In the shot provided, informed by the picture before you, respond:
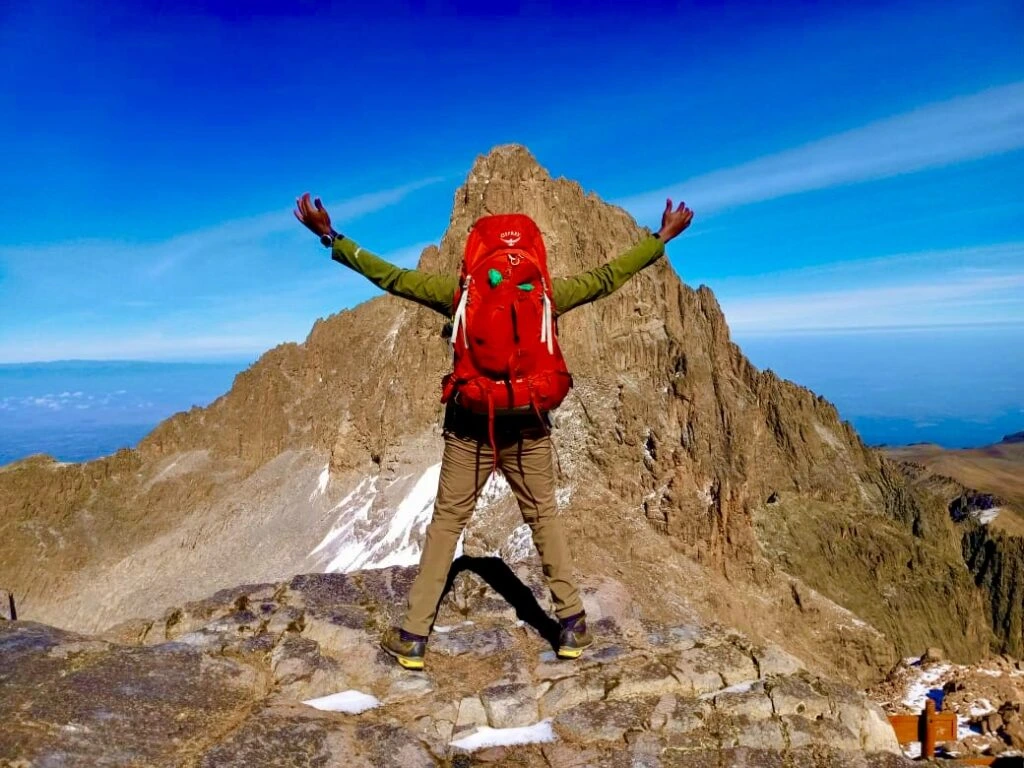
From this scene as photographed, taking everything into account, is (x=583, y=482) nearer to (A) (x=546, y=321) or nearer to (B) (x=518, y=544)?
(B) (x=518, y=544)

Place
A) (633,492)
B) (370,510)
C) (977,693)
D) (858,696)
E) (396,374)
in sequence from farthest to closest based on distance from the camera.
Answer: (396,374)
(370,510)
(633,492)
(977,693)
(858,696)

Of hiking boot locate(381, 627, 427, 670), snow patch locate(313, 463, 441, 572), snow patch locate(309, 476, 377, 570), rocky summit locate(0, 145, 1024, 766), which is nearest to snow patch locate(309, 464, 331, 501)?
rocky summit locate(0, 145, 1024, 766)

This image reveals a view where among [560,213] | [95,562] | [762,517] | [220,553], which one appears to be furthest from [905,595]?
[95,562]

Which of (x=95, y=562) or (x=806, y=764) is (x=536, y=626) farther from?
(x=95, y=562)

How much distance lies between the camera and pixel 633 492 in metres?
66.1

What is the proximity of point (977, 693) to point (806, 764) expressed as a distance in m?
51.6

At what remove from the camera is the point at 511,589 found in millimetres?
9742

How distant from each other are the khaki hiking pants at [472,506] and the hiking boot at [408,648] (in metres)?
0.08

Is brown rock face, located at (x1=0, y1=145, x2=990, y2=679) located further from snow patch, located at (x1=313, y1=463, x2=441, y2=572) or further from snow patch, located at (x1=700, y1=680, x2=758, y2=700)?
snow patch, located at (x1=700, y1=680, x2=758, y2=700)

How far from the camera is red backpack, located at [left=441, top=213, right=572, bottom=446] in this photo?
666 centimetres

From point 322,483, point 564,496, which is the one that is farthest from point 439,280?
point 322,483

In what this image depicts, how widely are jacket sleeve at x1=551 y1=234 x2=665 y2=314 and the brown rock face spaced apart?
44958 mm

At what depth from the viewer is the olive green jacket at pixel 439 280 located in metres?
7.03

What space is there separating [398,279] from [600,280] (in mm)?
1978
